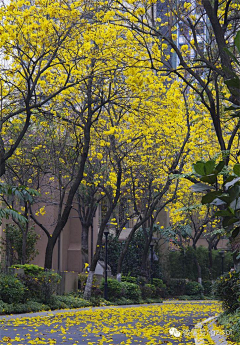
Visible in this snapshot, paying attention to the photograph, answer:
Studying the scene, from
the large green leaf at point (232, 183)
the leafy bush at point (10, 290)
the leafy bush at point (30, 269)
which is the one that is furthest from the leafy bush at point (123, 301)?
the large green leaf at point (232, 183)

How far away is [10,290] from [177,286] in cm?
2328

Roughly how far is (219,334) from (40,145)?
45.6 feet

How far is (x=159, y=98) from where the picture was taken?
780 inches

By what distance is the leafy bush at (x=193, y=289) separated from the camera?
38438mm

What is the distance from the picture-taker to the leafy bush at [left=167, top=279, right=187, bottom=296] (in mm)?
38744

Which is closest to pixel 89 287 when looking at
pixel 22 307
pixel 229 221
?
pixel 22 307

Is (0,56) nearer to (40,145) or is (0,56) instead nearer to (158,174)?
(40,145)

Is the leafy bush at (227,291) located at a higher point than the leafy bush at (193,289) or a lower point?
lower

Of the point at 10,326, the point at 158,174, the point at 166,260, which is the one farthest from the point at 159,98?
the point at 166,260

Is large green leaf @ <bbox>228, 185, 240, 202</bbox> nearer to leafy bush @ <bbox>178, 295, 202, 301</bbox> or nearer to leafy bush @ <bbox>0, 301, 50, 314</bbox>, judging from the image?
leafy bush @ <bbox>0, 301, 50, 314</bbox>

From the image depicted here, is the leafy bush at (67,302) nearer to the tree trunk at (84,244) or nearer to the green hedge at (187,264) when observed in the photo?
the tree trunk at (84,244)

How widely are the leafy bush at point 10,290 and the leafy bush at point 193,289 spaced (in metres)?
22.4

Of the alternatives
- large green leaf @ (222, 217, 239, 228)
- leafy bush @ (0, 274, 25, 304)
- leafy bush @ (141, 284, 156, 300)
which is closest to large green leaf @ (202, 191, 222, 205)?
large green leaf @ (222, 217, 239, 228)

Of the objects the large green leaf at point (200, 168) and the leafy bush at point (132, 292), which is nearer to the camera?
the large green leaf at point (200, 168)
